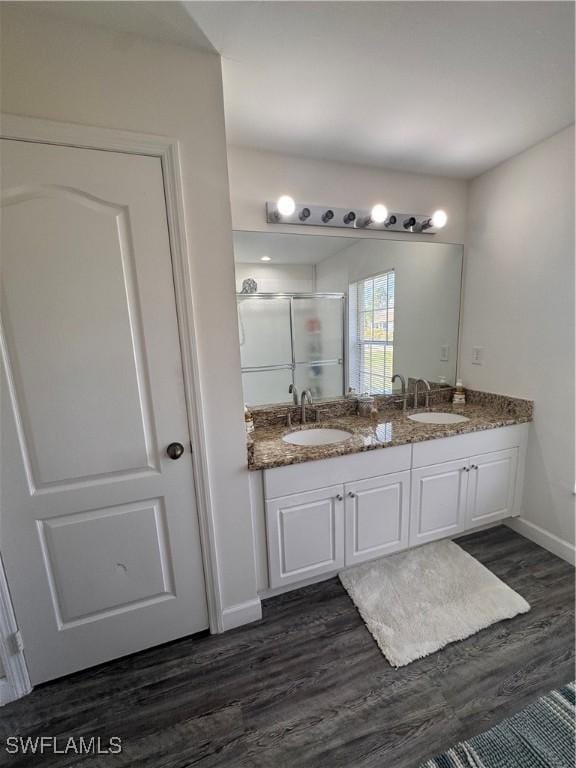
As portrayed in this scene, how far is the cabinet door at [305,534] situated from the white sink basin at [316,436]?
357 mm

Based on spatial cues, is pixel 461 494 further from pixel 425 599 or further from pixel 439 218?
pixel 439 218

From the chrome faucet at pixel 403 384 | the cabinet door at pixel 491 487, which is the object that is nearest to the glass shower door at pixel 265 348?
the chrome faucet at pixel 403 384

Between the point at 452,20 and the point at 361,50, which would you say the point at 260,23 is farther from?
the point at 452,20

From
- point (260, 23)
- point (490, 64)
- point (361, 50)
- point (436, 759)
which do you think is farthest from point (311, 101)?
point (436, 759)

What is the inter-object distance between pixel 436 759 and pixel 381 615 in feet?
1.70

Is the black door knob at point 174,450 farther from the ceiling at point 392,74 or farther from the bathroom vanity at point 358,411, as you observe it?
the ceiling at point 392,74

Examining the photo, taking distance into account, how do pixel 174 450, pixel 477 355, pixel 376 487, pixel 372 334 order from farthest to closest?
pixel 477 355, pixel 372 334, pixel 376 487, pixel 174 450

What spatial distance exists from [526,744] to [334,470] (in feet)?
3.66

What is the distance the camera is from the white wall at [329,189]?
1777 millimetres

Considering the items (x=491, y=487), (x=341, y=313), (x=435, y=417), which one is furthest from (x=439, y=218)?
(x=491, y=487)

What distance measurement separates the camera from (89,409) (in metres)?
A: 1.18

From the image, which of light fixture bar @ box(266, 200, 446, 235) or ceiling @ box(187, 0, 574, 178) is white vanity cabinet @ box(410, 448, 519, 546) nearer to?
light fixture bar @ box(266, 200, 446, 235)

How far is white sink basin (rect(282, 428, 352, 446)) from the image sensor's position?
1896 millimetres

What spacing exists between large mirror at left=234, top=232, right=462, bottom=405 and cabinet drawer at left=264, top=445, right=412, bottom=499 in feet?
1.99
